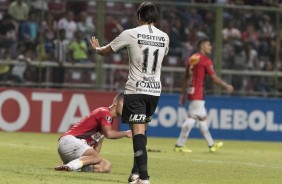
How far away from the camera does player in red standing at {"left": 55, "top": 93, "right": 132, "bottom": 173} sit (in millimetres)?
13140

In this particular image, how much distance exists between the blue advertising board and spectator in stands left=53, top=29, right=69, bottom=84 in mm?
2849

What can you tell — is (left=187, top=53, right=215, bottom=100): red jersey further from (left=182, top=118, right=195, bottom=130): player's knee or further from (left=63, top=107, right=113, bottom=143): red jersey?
(left=63, top=107, right=113, bottom=143): red jersey

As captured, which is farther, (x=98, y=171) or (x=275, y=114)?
(x=275, y=114)

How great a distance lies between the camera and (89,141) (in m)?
13.6

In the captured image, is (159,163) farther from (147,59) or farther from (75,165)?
(147,59)

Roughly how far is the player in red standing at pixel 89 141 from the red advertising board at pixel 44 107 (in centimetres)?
1044

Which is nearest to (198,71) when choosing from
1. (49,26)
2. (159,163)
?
(159,163)

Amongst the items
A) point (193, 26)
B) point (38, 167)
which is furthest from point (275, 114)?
point (38, 167)

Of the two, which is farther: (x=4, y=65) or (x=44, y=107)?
(x=44, y=107)

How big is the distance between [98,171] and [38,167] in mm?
1001

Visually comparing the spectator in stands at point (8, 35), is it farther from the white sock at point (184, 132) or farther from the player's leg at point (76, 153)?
the player's leg at point (76, 153)

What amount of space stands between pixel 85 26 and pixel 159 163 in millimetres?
9447

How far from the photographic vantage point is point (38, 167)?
14.0 meters

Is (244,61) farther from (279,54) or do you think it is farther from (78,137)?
(78,137)
